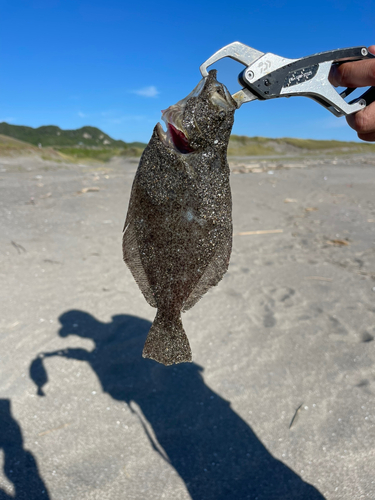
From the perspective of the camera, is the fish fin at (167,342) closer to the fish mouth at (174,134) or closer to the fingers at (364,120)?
the fish mouth at (174,134)

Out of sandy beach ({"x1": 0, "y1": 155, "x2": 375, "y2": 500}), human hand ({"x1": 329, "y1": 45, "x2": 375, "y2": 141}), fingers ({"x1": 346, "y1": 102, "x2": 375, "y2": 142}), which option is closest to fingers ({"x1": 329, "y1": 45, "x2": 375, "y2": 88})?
human hand ({"x1": 329, "y1": 45, "x2": 375, "y2": 141})

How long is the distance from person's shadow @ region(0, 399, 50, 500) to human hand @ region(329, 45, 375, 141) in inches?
168

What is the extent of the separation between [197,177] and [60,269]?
6264mm

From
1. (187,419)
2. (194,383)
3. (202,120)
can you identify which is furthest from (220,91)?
(194,383)

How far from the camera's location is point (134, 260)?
2.35 metres

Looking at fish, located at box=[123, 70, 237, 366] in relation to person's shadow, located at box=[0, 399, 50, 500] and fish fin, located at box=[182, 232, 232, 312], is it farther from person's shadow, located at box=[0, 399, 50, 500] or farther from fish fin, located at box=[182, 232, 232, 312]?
person's shadow, located at box=[0, 399, 50, 500]

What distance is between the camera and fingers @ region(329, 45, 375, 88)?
2.28 m

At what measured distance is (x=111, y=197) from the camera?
13734 millimetres

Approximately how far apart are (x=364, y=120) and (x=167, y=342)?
6.65 ft

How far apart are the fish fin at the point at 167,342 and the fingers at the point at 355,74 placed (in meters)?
1.92

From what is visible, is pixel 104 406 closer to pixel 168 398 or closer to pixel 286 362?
pixel 168 398

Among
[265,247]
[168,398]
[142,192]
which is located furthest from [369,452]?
[265,247]

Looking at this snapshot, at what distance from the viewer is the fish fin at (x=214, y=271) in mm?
2203

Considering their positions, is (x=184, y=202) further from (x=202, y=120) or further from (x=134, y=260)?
(x=134, y=260)
